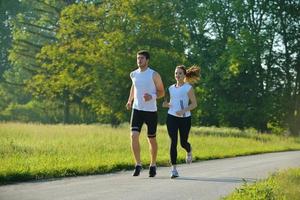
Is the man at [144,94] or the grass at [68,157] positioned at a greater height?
the man at [144,94]

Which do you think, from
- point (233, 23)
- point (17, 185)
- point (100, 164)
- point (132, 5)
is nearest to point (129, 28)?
point (132, 5)

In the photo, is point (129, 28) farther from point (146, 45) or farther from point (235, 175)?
point (235, 175)

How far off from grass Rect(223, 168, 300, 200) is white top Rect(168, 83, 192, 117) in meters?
2.04

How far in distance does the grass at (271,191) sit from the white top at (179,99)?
80.4 inches

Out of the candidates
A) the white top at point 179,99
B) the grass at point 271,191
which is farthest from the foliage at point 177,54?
the grass at point 271,191

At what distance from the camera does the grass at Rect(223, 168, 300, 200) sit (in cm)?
797

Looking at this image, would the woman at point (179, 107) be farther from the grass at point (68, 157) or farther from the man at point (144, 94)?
the grass at point (68, 157)

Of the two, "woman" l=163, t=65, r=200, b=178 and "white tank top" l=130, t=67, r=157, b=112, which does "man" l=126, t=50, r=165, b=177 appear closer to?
"white tank top" l=130, t=67, r=157, b=112

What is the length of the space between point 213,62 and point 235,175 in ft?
112

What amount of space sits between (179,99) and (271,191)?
113 inches

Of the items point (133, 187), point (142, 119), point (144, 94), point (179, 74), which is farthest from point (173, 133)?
point (133, 187)

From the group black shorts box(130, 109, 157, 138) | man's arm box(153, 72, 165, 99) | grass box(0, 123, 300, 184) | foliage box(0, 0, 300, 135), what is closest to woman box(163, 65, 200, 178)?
man's arm box(153, 72, 165, 99)

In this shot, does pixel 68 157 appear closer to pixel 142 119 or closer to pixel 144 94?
pixel 142 119

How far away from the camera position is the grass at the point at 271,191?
7965 millimetres
